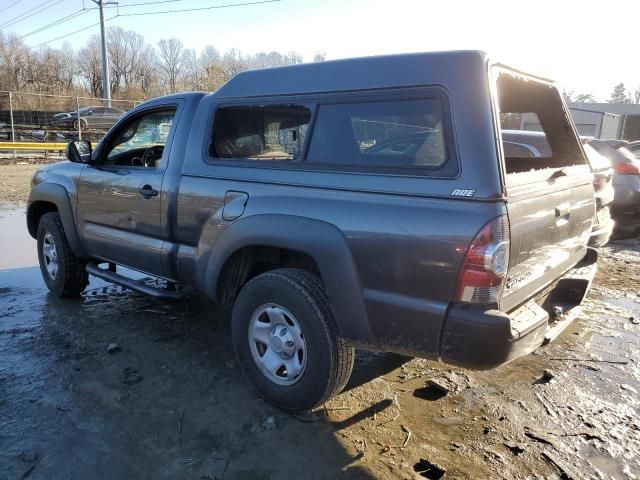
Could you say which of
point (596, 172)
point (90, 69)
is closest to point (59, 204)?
point (596, 172)

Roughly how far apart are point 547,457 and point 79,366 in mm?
3156

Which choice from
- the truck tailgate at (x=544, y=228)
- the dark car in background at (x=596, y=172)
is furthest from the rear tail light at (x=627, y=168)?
the truck tailgate at (x=544, y=228)

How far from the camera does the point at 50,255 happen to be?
5.27 metres

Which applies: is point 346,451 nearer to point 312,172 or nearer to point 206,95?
point 312,172

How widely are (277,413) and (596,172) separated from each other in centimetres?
426

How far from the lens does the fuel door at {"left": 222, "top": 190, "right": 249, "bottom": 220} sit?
3321 mm

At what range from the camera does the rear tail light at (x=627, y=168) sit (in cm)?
806

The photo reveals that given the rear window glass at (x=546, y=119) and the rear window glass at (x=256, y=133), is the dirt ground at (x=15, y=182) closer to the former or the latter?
the rear window glass at (x=256, y=133)

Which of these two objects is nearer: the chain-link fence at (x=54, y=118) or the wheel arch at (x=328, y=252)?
the wheel arch at (x=328, y=252)

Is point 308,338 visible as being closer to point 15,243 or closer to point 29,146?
point 15,243

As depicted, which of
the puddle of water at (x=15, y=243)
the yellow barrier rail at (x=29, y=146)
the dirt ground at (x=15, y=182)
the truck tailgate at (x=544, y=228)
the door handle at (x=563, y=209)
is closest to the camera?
the truck tailgate at (x=544, y=228)

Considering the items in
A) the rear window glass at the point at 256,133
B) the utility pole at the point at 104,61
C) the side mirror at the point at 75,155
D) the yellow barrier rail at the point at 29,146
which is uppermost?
the utility pole at the point at 104,61

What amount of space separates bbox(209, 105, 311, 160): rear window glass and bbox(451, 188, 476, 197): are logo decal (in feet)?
3.87

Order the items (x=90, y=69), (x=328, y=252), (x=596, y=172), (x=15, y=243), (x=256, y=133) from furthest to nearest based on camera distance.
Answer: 1. (x=90, y=69)
2. (x=15, y=243)
3. (x=596, y=172)
4. (x=256, y=133)
5. (x=328, y=252)
